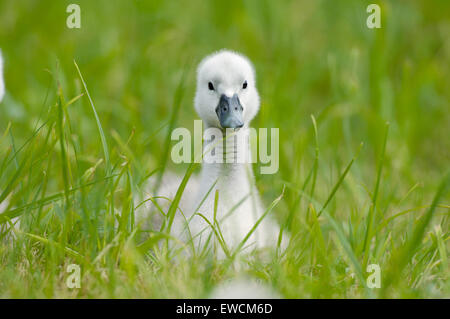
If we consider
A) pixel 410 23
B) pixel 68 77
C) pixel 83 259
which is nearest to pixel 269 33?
pixel 410 23

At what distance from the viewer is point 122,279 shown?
2561mm

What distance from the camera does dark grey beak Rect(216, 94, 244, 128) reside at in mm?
3061

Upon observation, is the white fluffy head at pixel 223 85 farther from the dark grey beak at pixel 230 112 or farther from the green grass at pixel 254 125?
the green grass at pixel 254 125

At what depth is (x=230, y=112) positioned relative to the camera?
312 cm

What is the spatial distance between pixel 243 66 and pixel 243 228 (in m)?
0.83

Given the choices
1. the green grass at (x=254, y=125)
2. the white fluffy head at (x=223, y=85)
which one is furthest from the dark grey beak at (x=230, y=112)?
the green grass at (x=254, y=125)

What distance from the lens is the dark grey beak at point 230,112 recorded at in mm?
3061

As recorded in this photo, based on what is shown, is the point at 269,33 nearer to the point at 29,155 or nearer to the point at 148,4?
the point at 148,4

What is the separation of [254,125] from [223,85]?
2.38 m

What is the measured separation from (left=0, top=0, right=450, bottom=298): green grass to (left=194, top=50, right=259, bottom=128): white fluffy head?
0.48 feet

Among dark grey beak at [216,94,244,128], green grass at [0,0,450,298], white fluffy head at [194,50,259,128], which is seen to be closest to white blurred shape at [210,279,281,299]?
green grass at [0,0,450,298]

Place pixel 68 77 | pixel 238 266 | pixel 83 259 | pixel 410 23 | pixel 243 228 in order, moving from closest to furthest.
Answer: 1. pixel 83 259
2. pixel 238 266
3. pixel 243 228
4. pixel 68 77
5. pixel 410 23

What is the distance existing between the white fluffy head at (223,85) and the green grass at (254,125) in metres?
0.15

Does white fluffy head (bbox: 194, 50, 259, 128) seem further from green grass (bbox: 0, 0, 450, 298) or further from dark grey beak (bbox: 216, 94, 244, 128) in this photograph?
green grass (bbox: 0, 0, 450, 298)
